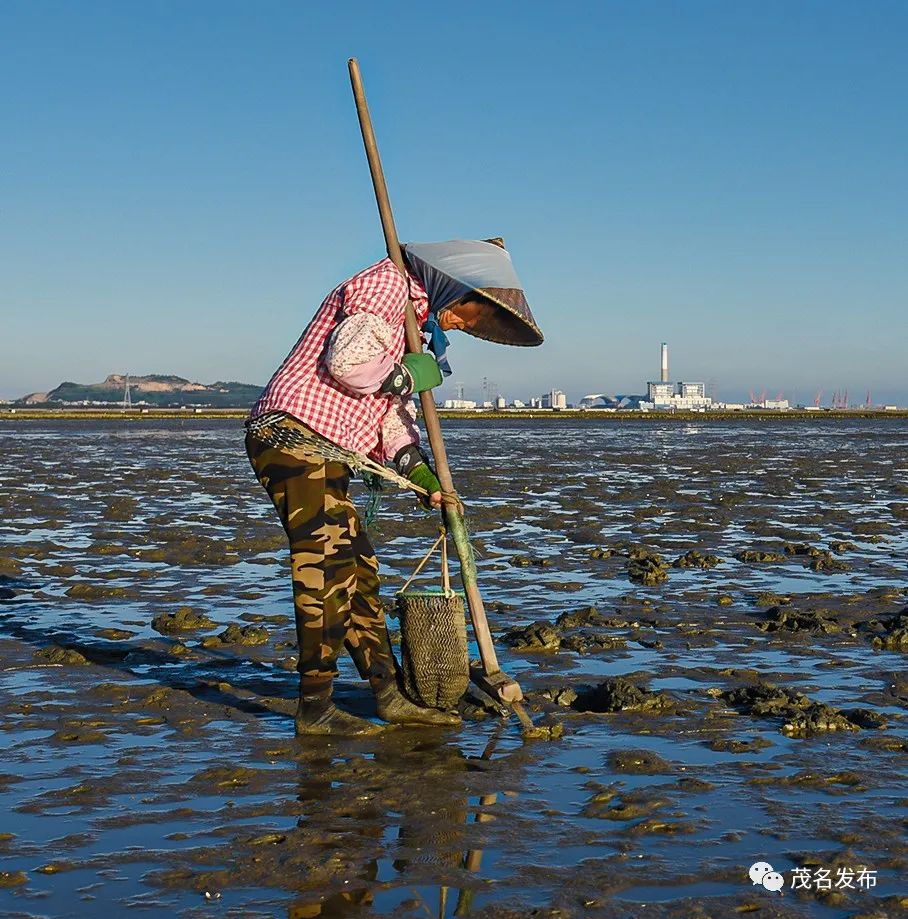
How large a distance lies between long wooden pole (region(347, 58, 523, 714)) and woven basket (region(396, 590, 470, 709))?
113mm

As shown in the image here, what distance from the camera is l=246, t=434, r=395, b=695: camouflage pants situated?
5031 mm

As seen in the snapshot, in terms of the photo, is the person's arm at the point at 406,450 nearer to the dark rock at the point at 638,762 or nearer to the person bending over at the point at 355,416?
the person bending over at the point at 355,416

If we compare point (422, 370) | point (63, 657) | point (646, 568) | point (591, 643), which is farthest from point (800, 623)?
point (63, 657)

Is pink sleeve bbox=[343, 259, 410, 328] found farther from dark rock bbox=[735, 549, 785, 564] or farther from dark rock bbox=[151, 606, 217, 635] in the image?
dark rock bbox=[735, 549, 785, 564]

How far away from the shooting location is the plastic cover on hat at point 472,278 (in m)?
5.11

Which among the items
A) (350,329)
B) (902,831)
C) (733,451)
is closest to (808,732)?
(902,831)

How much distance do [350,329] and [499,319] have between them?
0.85 m

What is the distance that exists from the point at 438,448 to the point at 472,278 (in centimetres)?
80

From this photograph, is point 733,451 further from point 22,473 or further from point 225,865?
point 225,865

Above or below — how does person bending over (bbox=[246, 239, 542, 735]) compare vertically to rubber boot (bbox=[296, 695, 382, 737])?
above

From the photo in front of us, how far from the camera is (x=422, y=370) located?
5043mm

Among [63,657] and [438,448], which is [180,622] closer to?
[63,657]

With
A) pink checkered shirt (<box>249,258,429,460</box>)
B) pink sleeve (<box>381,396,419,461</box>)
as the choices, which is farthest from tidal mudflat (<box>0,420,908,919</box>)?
pink checkered shirt (<box>249,258,429,460</box>)

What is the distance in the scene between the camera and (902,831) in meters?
3.81
